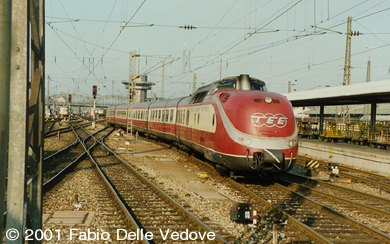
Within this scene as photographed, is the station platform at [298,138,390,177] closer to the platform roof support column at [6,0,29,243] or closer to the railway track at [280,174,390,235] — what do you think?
the railway track at [280,174,390,235]

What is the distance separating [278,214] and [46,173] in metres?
9.38

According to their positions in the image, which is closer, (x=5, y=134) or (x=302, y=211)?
(x=5, y=134)

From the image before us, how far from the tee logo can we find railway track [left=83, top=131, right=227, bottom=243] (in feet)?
11.6

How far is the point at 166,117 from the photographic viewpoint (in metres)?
23.6

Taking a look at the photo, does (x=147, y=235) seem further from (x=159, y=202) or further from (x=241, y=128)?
Result: (x=241, y=128)

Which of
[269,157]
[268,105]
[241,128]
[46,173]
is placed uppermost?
[268,105]

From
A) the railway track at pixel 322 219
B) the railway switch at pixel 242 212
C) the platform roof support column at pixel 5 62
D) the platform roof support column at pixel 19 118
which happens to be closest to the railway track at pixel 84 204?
the railway switch at pixel 242 212

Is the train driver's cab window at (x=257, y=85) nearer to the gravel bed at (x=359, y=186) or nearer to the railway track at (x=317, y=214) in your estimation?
the railway track at (x=317, y=214)

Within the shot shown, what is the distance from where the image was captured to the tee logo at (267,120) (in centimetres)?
1047

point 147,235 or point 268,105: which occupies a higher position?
point 268,105

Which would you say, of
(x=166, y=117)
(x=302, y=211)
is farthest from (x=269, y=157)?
(x=166, y=117)

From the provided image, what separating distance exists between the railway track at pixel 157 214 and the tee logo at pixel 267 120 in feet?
11.6

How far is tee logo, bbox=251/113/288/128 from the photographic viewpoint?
10.5 meters

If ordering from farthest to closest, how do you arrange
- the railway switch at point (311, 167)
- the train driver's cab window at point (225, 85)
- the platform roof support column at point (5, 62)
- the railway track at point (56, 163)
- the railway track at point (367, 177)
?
the railway switch at point (311, 167) < the railway track at point (56, 163) < the train driver's cab window at point (225, 85) < the railway track at point (367, 177) < the platform roof support column at point (5, 62)
